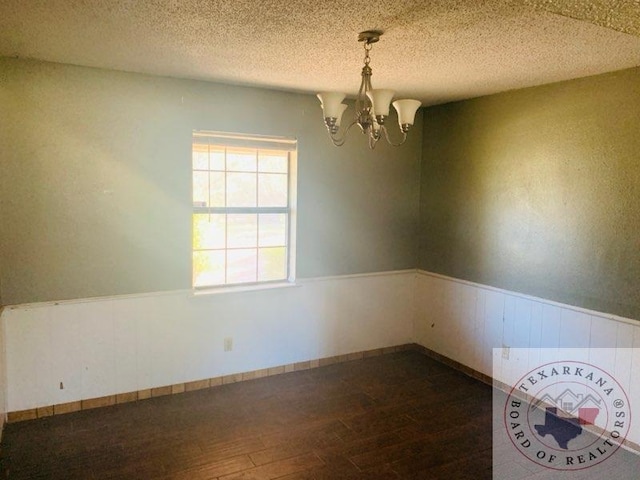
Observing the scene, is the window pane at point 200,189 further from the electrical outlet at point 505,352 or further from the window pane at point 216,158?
the electrical outlet at point 505,352

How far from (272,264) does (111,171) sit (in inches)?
59.5

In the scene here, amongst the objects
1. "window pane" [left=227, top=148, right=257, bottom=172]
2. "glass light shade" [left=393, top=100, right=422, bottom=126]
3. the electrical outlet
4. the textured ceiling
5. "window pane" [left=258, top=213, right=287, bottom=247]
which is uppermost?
the textured ceiling

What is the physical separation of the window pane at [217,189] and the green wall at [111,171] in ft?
0.75

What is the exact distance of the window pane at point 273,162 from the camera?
3.90 meters

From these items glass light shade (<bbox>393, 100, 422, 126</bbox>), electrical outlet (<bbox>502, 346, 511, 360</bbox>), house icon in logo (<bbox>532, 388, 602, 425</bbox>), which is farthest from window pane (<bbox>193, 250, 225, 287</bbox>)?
house icon in logo (<bbox>532, 388, 602, 425</bbox>)

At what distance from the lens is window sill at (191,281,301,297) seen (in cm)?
367

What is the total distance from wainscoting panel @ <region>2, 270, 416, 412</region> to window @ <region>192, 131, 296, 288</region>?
218 mm

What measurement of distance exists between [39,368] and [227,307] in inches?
Answer: 53.5

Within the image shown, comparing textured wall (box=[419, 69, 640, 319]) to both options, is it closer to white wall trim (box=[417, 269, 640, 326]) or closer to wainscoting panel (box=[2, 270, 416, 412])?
white wall trim (box=[417, 269, 640, 326])

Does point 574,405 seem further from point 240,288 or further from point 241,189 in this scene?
point 241,189

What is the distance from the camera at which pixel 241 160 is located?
379 cm

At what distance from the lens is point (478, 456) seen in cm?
279

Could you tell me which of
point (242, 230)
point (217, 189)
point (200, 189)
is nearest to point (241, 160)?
point (217, 189)

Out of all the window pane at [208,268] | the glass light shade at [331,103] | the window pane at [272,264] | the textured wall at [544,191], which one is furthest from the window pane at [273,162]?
the glass light shade at [331,103]
